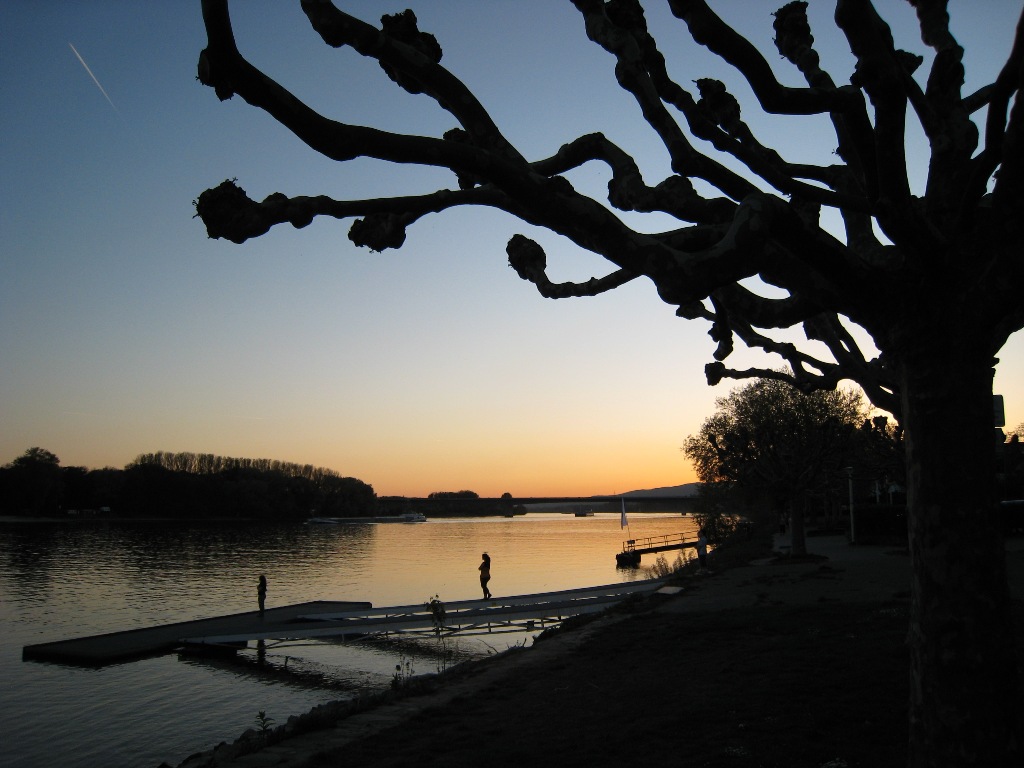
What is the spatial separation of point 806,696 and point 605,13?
290 inches

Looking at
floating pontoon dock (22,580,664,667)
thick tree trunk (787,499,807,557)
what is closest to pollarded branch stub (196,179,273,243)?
floating pontoon dock (22,580,664,667)

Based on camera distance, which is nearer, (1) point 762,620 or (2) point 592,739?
(2) point 592,739

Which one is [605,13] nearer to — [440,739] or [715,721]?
[715,721]

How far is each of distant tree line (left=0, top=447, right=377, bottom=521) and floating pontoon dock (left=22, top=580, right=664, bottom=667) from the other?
4419 inches

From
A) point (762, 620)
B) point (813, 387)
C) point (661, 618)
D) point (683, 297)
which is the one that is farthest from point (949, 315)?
point (661, 618)

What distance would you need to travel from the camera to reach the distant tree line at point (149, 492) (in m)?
122

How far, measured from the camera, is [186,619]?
3206 centimetres

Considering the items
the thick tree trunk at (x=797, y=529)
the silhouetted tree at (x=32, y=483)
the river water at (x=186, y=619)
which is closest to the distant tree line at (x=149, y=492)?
the silhouetted tree at (x=32, y=483)

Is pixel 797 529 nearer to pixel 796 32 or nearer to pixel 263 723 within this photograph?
pixel 263 723

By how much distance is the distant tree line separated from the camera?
122 meters

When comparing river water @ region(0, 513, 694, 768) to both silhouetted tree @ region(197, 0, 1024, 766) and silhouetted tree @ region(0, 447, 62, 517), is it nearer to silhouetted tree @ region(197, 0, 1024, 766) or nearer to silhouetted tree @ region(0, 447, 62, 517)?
silhouetted tree @ region(197, 0, 1024, 766)

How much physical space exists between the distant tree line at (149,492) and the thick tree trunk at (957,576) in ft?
445

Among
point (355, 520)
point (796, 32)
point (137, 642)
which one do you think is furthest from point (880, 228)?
point (355, 520)

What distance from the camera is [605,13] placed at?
7.09 metres
